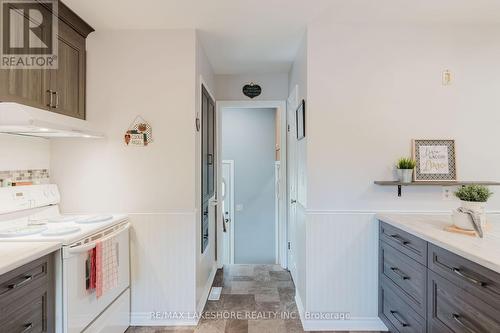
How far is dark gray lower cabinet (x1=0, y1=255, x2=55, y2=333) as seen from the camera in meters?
1.31

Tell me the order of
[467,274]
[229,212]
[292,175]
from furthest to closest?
[229,212], [292,175], [467,274]

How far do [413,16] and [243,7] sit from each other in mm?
1325

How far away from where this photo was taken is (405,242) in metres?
1.93

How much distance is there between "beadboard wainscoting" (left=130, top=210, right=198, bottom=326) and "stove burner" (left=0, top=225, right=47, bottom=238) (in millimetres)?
672

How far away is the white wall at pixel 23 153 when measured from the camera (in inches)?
77.5

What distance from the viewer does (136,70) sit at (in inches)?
96.1

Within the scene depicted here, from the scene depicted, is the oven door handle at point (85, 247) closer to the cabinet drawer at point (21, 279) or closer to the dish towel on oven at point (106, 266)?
the dish towel on oven at point (106, 266)

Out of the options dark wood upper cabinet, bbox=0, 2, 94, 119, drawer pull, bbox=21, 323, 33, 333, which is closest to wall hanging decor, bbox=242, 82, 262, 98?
dark wood upper cabinet, bbox=0, 2, 94, 119

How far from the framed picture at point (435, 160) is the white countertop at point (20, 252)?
2.57 meters

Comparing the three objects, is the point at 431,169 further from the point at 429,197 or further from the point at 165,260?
the point at 165,260

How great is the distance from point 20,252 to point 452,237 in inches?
90.8

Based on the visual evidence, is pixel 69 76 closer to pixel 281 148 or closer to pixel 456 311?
pixel 281 148

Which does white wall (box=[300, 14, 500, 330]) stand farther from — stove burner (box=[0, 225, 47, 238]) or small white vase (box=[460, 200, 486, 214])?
stove burner (box=[0, 225, 47, 238])

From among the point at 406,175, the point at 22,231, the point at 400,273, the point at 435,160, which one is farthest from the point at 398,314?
the point at 22,231
